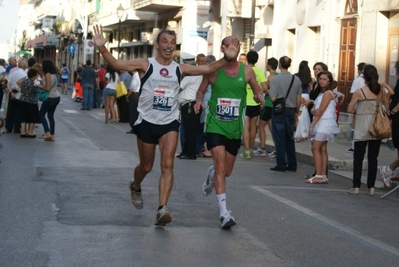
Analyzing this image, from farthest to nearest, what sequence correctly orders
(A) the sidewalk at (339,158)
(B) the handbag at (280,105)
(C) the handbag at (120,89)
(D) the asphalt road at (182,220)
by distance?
1. (C) the handbag at (120,89)
2. (A) the sidewalk at (339,158)
3. (B) the handbag at (280,105)
4. (D) the asphalt road at (182,220)

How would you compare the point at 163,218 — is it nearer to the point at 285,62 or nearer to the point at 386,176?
the point at 386,176

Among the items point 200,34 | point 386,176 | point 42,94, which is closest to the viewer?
point 386,176

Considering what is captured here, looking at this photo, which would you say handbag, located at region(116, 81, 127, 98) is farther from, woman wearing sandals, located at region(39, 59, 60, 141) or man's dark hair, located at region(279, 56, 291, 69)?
man's dark hair, located at region(279, 56, 291, 69)

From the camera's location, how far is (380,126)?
1165 centimetres

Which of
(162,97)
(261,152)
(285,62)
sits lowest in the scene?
(261,152)

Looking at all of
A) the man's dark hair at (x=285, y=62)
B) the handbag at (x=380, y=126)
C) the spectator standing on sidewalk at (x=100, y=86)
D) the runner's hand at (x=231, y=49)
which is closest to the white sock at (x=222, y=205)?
the runner's hand at (x=231, y=49)

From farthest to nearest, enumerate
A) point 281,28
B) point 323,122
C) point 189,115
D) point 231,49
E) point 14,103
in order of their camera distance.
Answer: point 281,28 → point 14,103 → point 189,115 → point 323,122 → point 231,49

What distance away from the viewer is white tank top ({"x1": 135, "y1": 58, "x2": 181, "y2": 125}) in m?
8.60

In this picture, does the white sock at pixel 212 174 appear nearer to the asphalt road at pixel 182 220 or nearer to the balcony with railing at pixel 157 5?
the asphalt road at pixel 182 220

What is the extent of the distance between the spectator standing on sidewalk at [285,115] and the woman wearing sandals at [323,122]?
119 centimetres

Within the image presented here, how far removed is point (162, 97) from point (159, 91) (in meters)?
0.07

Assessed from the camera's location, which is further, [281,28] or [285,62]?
[281,28]

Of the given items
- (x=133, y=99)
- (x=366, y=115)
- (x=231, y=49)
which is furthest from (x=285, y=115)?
(x=133, y=99)

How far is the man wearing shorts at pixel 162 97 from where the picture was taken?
8594 millimetres
